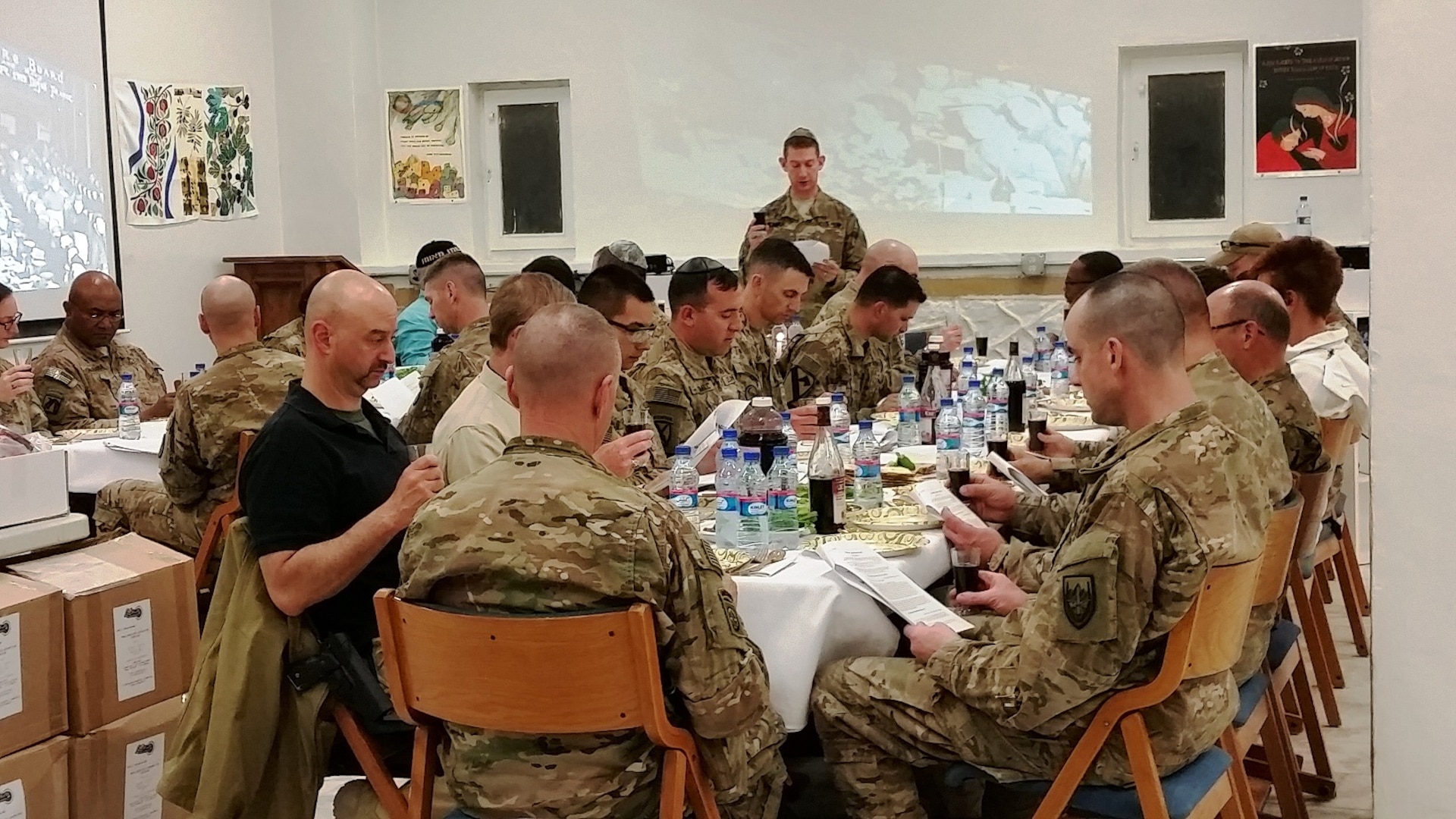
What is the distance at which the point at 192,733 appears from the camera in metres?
2.58

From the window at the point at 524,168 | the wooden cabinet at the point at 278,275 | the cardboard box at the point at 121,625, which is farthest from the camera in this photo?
the window at the point at 524,168

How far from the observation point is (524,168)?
9.65 metres

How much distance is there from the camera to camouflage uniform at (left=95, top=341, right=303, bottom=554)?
13.9ft

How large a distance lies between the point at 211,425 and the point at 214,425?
0.04ft

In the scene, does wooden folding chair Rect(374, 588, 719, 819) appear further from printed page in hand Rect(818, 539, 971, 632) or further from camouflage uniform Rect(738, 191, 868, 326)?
camouflage uniform Rect(738, 191, 868, 326)

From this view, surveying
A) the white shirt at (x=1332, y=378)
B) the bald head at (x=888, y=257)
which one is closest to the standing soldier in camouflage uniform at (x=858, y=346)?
the bald head at (x=888, y=257)

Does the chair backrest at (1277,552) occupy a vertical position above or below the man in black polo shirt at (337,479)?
below

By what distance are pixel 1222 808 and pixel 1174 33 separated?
6.82 meters

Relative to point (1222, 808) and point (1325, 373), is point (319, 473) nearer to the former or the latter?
point (1222, 808)

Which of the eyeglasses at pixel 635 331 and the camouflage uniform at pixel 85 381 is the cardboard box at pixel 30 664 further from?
the camouflage uniform at pixel 85 381

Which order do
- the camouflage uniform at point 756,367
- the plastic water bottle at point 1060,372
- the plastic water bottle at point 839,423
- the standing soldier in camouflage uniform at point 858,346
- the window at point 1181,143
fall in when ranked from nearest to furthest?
the plastic water bottle at point 839,423
the camouflage uniform at point 756,367
the standing soldier in camouflage uniform at point 858,346
the plastic water bottle at point 1060,372
the window at point 1181,143

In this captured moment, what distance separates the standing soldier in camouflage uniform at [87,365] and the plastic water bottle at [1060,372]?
13.0ft

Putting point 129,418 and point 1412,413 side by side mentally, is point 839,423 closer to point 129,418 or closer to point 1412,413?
point 1412,413

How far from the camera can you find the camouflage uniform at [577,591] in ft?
6.94
